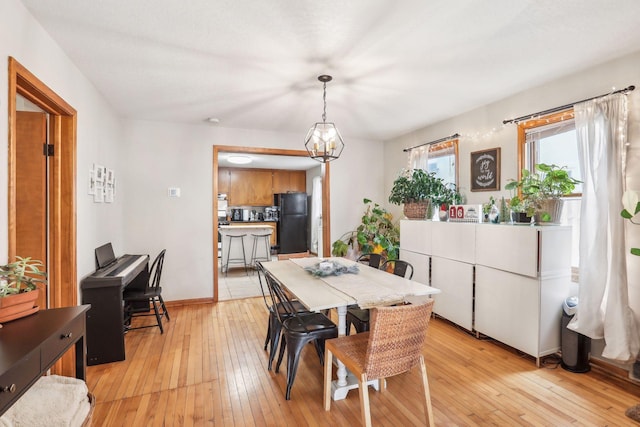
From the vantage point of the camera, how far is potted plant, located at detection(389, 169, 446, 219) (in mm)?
4027

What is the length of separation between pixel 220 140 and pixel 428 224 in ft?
9.98

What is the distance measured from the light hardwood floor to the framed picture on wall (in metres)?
1.68

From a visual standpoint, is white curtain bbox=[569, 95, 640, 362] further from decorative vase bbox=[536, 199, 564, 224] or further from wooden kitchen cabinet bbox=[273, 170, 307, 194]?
wooden kitchen cabinet bbox=[273, 170, 307, 194]

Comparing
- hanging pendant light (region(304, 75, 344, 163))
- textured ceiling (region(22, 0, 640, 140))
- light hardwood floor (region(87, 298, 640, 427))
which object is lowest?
light hardwood floor (region(87, 298, 640, 427))

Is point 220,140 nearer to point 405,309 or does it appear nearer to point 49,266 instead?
point 49,266

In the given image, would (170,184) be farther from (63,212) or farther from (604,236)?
(604,236)

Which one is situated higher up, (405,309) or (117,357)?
(405,309)

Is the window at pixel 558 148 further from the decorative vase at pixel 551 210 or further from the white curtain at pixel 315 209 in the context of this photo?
the white curtain at pixel 315 209

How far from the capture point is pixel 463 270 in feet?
11.3

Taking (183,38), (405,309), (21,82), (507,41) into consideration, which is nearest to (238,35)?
(183,38)

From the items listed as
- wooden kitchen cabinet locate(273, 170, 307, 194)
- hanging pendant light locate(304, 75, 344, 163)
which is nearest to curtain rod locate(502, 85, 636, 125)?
hanging pendant light locate(304, 75, 344, 163)

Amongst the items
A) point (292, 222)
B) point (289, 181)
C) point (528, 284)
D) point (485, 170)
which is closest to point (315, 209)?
point (292, 222)

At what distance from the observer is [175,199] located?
4.48 meters

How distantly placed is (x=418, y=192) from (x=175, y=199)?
10.5 ft
